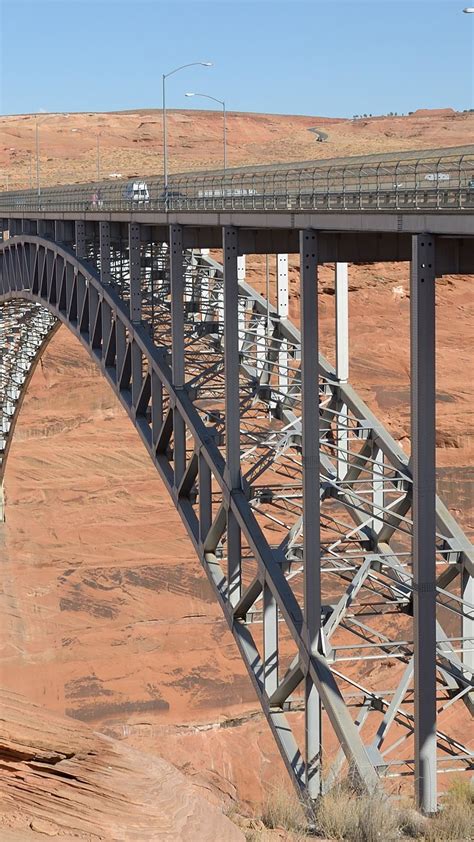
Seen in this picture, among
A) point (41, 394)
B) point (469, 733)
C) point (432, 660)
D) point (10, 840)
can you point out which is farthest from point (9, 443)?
point (10, 840)

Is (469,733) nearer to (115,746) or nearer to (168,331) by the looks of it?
(168,331)

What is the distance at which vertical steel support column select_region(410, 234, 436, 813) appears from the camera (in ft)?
44.1

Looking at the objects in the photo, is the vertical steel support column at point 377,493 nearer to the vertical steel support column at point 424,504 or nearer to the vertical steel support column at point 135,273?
the vertical steel support column at point 135,273

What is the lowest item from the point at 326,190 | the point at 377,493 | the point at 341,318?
the point at 377,493

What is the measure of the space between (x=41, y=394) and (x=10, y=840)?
44048mm

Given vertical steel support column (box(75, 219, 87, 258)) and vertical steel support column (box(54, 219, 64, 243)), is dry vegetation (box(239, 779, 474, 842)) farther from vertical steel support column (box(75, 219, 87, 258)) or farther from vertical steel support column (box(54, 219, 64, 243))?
vertical steel support column (box(54, 219, 64, 243))

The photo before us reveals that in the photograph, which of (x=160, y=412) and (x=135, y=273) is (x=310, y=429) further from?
(x=135, y=273)

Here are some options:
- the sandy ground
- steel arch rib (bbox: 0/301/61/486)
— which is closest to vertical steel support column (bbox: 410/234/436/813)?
the sandy ground

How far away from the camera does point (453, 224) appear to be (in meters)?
12.7

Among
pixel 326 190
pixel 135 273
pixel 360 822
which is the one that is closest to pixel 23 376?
pixel 135 273

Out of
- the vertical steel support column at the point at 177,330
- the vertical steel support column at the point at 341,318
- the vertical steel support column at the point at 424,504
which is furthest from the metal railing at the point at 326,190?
the vertical steel support column at the point at 341,318

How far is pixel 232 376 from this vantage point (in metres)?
19.5

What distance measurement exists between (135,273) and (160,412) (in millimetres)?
2893

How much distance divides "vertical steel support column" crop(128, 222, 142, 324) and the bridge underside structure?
4cm
